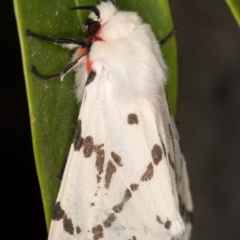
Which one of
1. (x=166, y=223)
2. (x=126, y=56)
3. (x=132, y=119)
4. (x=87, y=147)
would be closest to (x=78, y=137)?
(x=87, y=147)

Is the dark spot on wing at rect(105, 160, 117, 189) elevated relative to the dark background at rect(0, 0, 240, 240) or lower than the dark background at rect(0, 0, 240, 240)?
elevated

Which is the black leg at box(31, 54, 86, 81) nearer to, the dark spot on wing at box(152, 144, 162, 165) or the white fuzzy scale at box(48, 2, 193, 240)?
the white fuzzy scale at box(48, 2, 193, 240)

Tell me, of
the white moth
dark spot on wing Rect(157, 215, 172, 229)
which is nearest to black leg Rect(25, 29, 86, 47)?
the white moth

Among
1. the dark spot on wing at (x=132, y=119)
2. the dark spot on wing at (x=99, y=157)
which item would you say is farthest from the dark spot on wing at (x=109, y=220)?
the dark spot on wing at (x=132, y=119)

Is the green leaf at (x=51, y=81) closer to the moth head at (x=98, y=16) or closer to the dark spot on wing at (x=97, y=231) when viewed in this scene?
the moth head at (x=98, y=16)

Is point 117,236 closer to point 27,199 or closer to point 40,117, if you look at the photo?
point 40,117

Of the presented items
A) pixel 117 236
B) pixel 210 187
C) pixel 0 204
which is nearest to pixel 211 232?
pixel 210 187

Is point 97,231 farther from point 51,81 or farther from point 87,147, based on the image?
point 51,81
